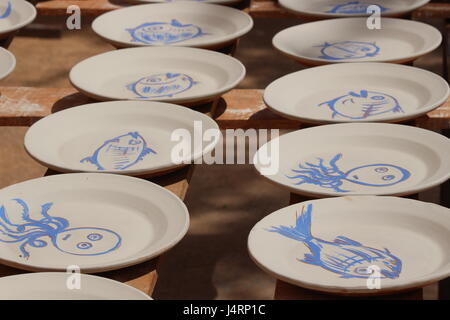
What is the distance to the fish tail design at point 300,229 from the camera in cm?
129

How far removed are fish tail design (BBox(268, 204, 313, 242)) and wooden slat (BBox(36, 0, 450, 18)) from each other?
48.1 inches

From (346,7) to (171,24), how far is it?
523 millimetres

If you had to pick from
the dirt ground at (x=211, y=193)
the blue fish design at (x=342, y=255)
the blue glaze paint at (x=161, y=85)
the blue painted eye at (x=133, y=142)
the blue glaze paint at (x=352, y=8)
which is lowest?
the dirt ground at (x=211, y=193)

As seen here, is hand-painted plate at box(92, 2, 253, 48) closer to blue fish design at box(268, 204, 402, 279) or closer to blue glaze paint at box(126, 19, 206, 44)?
blue glaze paint at box(126, 19, 206, 44)

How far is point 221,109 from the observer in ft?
6.23

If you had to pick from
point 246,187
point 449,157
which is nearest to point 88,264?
point 449,157

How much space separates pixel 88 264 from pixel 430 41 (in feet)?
3.99

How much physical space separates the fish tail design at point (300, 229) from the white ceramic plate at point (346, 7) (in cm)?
110

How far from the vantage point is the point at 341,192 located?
140 cm

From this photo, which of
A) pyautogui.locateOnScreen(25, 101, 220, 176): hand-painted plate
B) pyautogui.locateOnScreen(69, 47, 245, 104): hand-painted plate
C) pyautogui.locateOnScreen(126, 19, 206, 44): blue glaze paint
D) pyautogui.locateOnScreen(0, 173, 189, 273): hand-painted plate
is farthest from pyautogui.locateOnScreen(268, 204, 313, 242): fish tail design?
pyautogui.locateOnScreen(126, 19, 206, 44): blue glaze paint

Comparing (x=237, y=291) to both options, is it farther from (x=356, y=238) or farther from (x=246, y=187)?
(x=356, y=238)

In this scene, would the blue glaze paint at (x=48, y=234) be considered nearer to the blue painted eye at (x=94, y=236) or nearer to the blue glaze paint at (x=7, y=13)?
the blue painted eye at (x=94, y=236)

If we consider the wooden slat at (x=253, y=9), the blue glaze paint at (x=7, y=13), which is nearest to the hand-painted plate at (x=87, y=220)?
the blue glaze paint at (x=7, y=13)

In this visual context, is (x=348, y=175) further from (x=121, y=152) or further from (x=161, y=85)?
(x=161, y=85)
